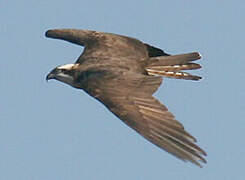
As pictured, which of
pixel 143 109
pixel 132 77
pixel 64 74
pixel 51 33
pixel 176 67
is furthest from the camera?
pixel 51 33

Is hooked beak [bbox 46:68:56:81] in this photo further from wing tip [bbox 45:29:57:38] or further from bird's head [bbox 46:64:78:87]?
wing tip [bbox 45:29:57:38]

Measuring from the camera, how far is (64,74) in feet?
53.9

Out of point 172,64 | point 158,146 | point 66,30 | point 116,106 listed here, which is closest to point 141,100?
point 116,106

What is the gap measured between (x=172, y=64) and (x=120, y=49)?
4.43 ft

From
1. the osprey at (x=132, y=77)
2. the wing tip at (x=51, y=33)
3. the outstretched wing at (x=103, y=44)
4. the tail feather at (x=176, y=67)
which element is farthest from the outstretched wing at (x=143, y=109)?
the wing tip at (x=51, y=33)

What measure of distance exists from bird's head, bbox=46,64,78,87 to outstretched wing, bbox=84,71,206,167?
1.23 metres

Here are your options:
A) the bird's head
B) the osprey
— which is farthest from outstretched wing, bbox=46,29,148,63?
the bird's head

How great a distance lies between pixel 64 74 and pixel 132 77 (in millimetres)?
2475

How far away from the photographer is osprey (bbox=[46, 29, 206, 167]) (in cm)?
1205

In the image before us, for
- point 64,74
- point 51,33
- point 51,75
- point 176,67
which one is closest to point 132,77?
point 176,67

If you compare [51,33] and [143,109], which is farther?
[51,33]

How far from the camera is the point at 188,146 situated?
11781mm

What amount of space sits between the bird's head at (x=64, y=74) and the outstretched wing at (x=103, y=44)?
0.28 m

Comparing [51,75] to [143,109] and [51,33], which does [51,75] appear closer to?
[51,33]
